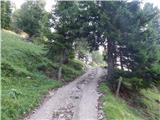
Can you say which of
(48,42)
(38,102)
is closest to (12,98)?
(38,102)

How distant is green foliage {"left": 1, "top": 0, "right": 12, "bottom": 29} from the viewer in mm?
59875

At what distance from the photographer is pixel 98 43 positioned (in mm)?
37281

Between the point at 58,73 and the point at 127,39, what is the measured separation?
839 cm

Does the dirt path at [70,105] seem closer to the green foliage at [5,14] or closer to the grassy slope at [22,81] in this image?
the grassy slope at [22,81]

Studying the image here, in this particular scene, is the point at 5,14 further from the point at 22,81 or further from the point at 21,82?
the point at 21,82

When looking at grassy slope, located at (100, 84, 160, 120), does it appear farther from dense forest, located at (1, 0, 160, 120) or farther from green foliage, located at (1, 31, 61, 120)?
green foliage, located at (1, 31, 61, 120)

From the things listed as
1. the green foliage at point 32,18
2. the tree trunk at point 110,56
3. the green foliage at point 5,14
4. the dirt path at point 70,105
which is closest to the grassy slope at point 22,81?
the dirt path at point 70,105

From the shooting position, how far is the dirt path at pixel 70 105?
784 inches

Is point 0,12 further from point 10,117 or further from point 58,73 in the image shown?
point 10,117

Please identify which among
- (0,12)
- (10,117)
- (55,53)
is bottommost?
(10,117)

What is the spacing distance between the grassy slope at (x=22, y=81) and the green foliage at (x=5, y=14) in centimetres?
2350

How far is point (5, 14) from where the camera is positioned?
198 feet

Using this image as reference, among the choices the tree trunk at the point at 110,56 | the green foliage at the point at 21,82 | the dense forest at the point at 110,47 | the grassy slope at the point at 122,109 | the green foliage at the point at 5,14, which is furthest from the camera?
the green foliage at the point at 5,14

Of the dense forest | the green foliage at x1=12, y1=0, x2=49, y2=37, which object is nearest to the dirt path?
the dense forest
